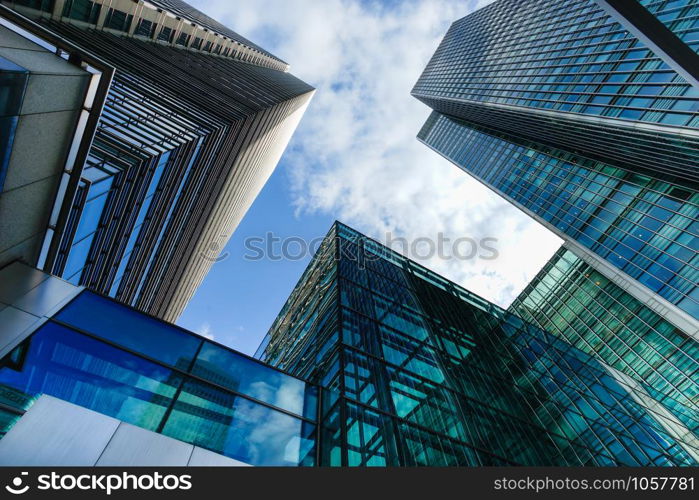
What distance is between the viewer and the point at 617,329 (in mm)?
43938

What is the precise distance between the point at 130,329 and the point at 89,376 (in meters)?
2.29

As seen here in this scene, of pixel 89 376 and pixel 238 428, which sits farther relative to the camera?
pixel 238 428

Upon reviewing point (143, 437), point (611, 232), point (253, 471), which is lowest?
point (143, 437)

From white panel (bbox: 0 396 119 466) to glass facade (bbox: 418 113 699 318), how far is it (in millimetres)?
42935

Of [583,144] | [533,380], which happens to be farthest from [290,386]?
[583,144]

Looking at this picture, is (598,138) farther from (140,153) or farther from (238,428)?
(238,428)

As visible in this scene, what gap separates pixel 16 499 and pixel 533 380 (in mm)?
24874

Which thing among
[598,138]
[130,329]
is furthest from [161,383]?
[598,138]

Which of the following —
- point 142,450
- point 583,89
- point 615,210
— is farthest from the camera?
point 583,89

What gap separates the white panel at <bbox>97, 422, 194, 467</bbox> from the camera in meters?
7.03

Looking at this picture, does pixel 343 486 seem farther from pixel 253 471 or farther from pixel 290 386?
pixel 290 386

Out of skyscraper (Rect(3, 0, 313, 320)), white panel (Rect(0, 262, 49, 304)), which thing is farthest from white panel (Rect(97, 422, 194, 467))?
skyscraper (Rect(3, 0, 313, 320))

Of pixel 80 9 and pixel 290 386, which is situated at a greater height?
pixel 80 9

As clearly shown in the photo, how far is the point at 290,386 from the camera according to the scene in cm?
1242
